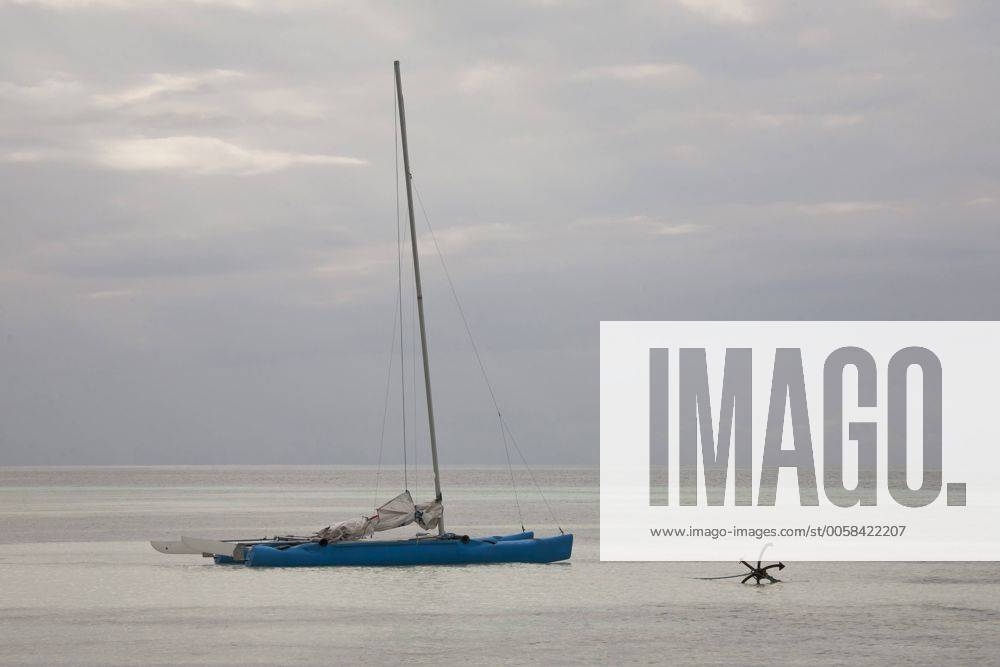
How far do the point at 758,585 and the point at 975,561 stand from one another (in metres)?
14.7

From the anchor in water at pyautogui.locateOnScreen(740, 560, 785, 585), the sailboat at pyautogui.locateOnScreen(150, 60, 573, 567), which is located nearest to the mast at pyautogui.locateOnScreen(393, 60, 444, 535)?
the sailboat at pyautogui.locateOnScreen(150, 60, 573, 567)

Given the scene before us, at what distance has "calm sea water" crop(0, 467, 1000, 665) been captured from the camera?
29.2 meters

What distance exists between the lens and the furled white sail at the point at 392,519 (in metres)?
43.6

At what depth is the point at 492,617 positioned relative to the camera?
35312 millimetres

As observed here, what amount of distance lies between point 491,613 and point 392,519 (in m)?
8.55

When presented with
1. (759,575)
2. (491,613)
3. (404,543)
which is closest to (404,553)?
(404,543)

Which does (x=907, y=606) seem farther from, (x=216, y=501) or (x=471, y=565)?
(x=216, y=501)

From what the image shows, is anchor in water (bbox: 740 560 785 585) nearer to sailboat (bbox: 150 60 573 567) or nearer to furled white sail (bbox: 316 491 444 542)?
sailboat (bbox: 150 60 573 567)

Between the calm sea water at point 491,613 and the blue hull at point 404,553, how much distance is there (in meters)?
0.68

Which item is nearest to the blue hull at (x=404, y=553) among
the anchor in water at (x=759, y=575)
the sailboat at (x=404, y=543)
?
→ the sailboat at (x=404, y=543)

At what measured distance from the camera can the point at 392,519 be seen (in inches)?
1721

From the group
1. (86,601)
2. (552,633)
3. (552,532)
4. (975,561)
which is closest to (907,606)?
(552,633)

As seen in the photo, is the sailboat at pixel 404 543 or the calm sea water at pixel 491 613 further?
the sailboat at pixel 404 543

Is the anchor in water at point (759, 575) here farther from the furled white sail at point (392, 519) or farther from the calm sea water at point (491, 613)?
the furled white sail at point (392, 519)
